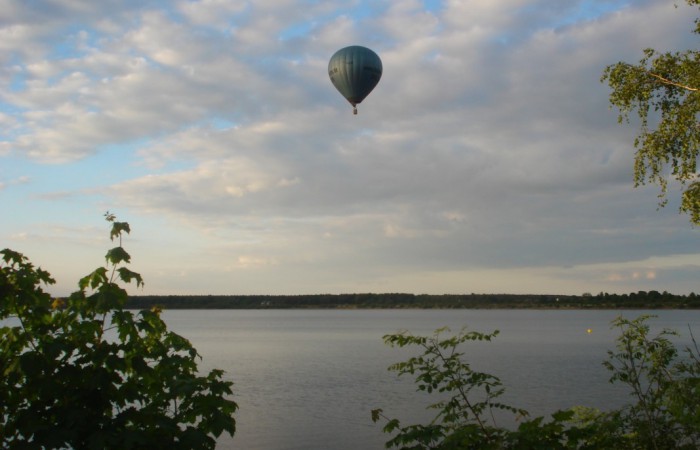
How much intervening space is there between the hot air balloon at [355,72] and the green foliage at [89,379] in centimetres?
2698

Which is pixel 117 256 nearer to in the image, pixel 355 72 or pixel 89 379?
pixel 89 379

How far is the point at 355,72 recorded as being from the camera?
32.0 metres

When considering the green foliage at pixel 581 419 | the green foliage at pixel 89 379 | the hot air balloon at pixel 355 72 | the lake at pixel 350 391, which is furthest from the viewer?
the hot air balloon at pixel 355 72

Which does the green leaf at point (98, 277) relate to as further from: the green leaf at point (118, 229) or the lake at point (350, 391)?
the lake at point (350, 391)

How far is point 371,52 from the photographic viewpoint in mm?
32719

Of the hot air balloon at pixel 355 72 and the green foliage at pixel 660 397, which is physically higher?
the hot air balloon at pixel 355 72

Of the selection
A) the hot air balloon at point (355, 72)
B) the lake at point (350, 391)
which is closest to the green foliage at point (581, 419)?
the lake at point (350, 391)

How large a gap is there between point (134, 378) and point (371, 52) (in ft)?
94.7

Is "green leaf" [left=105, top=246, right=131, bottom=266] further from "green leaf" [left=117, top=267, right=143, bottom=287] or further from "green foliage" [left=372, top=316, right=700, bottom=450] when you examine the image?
"green foliage" [left=372, top=316, right=700, bottom=450]

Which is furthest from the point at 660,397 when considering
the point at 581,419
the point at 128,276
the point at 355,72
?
the point at 355,72

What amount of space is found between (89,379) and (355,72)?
28.2m

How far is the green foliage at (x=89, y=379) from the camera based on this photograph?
5.09 m

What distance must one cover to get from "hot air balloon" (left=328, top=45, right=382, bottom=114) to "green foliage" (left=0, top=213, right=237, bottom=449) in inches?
1062

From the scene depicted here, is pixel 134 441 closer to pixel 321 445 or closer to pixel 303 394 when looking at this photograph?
pixel 321 445
